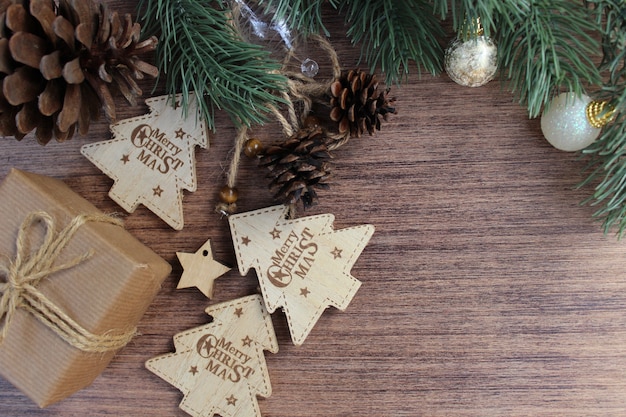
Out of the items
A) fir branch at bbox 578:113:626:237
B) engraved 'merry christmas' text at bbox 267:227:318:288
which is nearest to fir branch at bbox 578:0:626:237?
fir branch at bbox 578:113:626:237

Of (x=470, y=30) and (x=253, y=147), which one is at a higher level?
(x=470, y=30)

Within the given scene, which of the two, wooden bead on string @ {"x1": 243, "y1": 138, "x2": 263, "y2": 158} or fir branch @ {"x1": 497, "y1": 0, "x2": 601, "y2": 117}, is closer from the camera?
fir branch @ {"x1": 497, "y1": 0, "x2": 601, "y2": 117}

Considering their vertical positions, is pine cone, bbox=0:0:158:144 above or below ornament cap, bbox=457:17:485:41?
below

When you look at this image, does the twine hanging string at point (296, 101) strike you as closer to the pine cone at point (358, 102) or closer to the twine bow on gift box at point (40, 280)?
the pine cone at point (358, 102)

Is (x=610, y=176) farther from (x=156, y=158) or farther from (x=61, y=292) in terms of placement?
(x=61, y=292)

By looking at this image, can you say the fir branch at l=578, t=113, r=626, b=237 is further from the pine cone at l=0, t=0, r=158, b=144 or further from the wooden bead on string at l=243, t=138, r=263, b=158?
the pine cone at l=0, t=0, r=158, b=144

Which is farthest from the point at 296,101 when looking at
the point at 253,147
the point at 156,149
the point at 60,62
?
the point at 60,62

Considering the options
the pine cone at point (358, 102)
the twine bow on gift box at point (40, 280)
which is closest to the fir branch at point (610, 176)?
the pine cone at point (358, 102)
